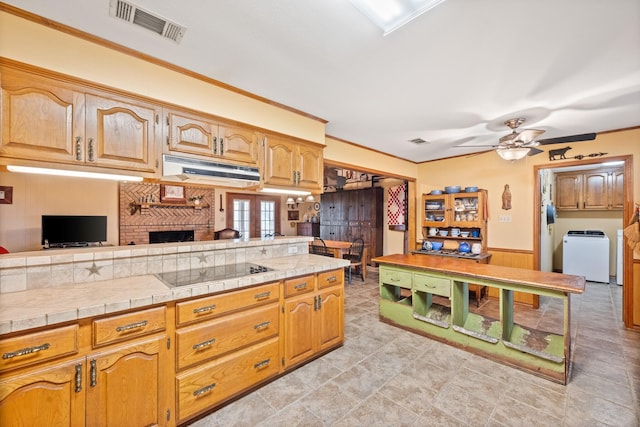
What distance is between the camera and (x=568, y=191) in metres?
5.74

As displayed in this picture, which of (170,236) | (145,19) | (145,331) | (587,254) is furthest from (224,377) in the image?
(587,254)

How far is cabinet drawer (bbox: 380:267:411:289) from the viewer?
3.09m

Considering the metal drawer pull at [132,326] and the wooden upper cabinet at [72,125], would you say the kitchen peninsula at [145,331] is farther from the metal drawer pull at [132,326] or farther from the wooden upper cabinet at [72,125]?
the wooden upper cabinet at [72,125]

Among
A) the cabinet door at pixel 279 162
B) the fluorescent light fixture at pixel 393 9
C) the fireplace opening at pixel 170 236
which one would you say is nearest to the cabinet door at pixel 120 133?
the cabinet door at pixel 279 162

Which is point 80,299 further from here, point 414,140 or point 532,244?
point 532,244

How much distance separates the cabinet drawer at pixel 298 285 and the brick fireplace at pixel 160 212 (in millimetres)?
3765

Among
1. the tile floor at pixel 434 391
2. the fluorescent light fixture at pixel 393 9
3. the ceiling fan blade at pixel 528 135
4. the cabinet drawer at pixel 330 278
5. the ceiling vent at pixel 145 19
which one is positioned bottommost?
the tile floor at pixel 434 391

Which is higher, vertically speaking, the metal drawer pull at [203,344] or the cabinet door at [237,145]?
the cabinet door at [237,145]

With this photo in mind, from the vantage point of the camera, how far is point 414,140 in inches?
153

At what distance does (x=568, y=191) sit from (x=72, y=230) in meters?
9.75

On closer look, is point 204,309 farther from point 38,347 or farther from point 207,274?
point 38,347

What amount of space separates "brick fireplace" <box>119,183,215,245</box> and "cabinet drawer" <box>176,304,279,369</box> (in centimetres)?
387

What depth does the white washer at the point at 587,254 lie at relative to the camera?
5164mm

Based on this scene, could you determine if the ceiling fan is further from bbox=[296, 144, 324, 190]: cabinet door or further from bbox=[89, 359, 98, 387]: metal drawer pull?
bbox=[89, 359, 98, 387]: metal drawer pull
